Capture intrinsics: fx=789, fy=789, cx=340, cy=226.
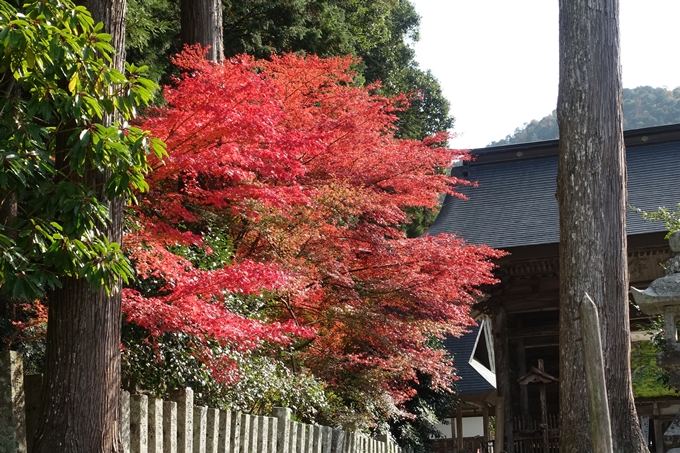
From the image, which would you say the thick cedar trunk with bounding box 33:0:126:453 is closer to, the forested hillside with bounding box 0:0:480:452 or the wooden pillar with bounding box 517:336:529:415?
the forested hillside with bounding box 0:0:480:452

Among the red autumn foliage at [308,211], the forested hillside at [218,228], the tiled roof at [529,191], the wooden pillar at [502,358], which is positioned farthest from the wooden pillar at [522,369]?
the red autumn foliage at [308,211]

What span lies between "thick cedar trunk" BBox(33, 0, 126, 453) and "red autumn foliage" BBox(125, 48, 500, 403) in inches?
42.6

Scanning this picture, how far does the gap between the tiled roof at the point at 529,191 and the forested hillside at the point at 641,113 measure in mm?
39483

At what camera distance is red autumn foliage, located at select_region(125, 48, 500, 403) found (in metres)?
6.56

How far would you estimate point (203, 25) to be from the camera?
10.6 meters

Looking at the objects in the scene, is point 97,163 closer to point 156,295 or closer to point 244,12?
point 156,295

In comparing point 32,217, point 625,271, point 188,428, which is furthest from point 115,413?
point 625,271

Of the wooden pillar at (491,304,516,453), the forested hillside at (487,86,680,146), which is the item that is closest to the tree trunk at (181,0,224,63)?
the wooden pillar at (491,304,516,453)

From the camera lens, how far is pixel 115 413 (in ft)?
15.5

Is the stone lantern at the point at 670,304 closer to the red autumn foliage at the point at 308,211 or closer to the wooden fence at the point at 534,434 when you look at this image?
the red autumn foliage at the point at 308,211

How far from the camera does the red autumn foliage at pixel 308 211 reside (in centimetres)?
656

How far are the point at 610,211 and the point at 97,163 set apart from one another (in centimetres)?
478

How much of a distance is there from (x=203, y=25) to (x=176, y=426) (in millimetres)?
6931

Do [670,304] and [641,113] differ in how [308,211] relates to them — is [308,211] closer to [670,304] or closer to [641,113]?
[670,304]
